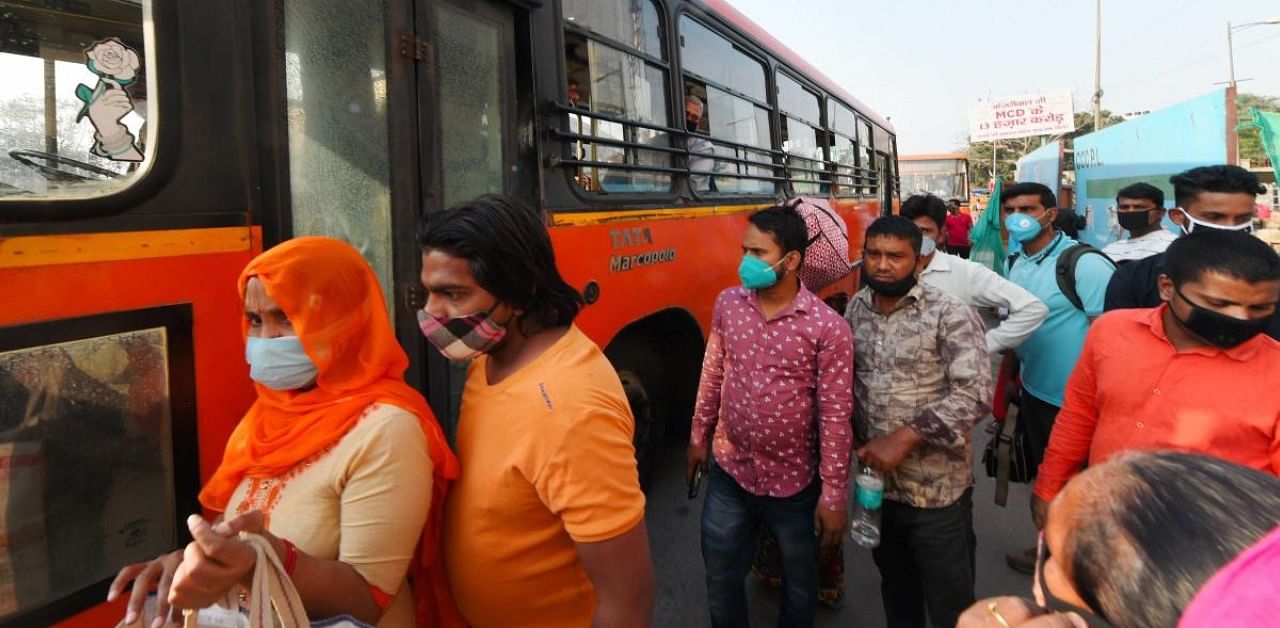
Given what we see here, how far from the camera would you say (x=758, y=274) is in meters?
2.12

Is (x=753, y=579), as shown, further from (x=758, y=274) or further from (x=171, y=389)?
(x=171, y=389)

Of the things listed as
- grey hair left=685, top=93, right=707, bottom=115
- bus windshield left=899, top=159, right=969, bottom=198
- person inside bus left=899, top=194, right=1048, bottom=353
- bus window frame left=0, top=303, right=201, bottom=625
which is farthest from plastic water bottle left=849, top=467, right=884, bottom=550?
bus windshield left=899, top=159, right=969, bottom=198

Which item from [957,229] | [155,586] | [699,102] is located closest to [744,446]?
[155,586]

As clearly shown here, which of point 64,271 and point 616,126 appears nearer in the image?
point 64,271

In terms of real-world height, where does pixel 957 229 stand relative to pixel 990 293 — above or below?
above

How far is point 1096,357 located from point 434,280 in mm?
1867

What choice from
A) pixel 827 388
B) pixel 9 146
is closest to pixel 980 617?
pixel 827 388

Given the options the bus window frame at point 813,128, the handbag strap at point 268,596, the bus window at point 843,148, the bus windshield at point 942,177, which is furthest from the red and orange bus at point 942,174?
the handbag strap at point 268,596

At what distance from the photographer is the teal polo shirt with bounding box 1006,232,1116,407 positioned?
2.74 meters

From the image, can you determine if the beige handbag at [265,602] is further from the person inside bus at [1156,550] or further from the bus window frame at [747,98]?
the bus window frame at [747,98]

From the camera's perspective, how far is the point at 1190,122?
666 cm

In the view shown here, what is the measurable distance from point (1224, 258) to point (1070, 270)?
123 centimetres

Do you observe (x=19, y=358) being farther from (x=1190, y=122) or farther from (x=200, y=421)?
(x=1190, y=122)

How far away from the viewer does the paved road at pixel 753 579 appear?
277 cm
